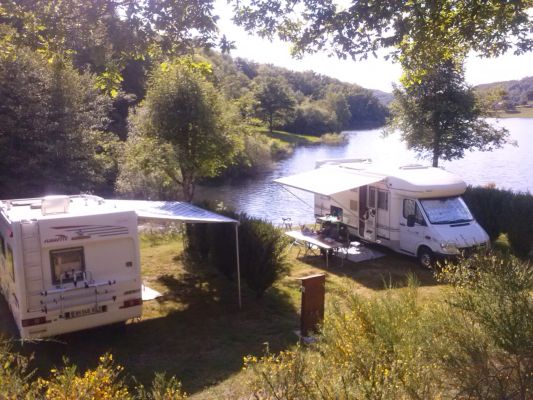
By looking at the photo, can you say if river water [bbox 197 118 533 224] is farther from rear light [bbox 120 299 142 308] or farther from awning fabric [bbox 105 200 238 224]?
rear light [bbox 120 299 142 308]

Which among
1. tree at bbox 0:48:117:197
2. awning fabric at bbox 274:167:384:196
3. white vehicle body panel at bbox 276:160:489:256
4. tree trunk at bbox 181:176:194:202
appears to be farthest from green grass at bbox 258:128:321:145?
white vehicle body panel at bbox 276:160:489:256

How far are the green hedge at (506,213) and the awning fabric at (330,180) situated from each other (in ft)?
11.7

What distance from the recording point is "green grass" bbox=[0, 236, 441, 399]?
7.23m

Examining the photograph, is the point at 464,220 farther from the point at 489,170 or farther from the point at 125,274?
the point at 489,170

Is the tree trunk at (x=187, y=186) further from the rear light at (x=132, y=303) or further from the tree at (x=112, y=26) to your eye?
the tree at (x=112, y=26)

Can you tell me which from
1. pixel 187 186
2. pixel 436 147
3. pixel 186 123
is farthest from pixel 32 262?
pixel 436 147

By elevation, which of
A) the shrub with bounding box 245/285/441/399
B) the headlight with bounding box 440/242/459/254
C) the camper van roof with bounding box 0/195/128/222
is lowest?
the headlight with bounding box 440/242/459/254

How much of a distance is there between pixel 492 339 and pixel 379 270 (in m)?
8.26

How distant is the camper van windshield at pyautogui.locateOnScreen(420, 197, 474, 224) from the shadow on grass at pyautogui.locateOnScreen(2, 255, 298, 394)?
4.28 m

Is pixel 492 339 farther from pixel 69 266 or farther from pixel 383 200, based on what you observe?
pixel 383 200

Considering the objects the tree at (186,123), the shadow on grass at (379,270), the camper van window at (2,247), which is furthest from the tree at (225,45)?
the tree at (186,123)

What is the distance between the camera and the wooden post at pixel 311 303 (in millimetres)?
7992

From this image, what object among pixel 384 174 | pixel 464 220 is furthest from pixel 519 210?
pixel 384 174

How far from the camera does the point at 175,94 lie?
52.7 ft
